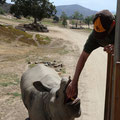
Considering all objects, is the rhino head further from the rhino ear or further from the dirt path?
the dirt path

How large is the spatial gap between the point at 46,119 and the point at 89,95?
5279 mm

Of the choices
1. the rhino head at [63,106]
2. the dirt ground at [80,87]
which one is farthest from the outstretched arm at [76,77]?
the dirt ground at [80,87]

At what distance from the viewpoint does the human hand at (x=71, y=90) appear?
3279 millimetres

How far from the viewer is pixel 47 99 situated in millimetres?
4441

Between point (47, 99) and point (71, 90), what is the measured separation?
1237 millimetres

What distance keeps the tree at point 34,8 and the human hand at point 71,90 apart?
40.2m

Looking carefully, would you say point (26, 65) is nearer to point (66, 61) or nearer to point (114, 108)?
point (66, 61)

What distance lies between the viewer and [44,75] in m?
6.22

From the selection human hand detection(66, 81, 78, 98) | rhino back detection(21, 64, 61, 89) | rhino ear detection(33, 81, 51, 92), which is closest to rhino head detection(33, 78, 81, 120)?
human hand detection(66, 81, 78, 98)

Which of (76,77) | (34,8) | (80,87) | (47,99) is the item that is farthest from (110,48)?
(34,8)

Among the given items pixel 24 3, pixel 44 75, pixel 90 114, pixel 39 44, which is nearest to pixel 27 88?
pixel 44 75

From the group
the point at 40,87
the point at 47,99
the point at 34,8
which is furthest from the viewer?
the point at 34,8

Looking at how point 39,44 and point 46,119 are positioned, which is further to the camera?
point 39,44

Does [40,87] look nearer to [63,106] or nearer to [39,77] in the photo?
[63,106]
